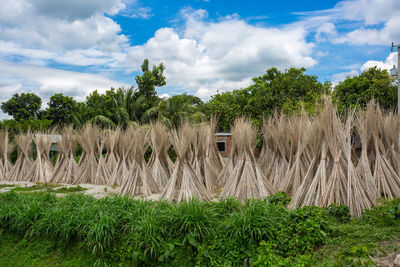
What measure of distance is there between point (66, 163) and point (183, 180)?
232 inches

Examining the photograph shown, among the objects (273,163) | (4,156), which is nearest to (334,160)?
(273,163)

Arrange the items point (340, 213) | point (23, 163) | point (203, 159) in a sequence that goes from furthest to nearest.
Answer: point (23, 163) → point (203, 159) → point (340, 213)

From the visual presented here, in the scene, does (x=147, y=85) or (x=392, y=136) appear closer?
(x=392, y=136)

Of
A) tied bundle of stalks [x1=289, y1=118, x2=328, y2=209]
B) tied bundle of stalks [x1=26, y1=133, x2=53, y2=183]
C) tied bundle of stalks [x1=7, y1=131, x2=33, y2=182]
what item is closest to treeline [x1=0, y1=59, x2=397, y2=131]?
tied bundle of stalks [x1=7, y1=131, x2=33, y2=182]

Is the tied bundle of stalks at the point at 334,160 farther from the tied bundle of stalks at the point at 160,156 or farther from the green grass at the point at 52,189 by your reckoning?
the green grass at the point at 52,189

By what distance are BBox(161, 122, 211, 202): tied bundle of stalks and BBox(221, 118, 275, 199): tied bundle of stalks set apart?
0.59 m

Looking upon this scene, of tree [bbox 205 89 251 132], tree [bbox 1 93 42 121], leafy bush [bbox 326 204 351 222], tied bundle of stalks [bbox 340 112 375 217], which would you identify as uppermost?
tree [bbox 1 93 42 121]

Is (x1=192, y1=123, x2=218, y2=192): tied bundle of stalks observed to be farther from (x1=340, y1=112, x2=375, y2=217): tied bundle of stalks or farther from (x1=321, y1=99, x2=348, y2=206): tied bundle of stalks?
(x1=340, y1=112, x2=375, y2=217): tied bundle of stalks

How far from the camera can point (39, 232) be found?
4.49 m

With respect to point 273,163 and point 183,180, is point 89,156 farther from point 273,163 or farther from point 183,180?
point 273,163

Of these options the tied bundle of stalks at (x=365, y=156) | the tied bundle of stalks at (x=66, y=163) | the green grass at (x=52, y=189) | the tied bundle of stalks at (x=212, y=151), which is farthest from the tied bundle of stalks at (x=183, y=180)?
the tied bundle of stalks at (x=66, y=163)

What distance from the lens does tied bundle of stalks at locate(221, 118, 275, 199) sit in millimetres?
5477

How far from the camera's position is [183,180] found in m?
5.55

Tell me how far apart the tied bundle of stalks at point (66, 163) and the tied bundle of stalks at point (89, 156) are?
24 cm
